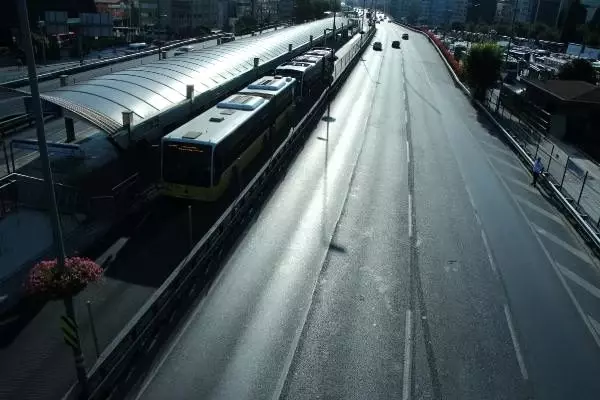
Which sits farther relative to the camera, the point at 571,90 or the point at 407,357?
the point at 571,90

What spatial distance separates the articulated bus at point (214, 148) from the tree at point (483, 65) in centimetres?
2563

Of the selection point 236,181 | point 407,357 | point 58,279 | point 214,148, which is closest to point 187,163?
point 214,148

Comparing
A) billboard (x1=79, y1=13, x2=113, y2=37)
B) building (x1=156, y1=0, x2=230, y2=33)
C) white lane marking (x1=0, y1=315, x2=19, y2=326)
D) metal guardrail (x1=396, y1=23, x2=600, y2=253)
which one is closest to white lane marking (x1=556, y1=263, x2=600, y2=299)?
metal guardrail (x1=396, y1=23, x2=600, y2=253)

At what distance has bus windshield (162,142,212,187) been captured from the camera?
19547 millimetres

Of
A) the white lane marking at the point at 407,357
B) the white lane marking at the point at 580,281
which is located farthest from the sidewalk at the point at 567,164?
the white lane marking at the point at 407,357

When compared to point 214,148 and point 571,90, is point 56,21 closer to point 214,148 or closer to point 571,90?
point 214,148

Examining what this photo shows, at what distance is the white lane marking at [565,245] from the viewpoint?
1841cm

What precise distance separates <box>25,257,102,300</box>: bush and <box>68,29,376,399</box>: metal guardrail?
165 centimetres

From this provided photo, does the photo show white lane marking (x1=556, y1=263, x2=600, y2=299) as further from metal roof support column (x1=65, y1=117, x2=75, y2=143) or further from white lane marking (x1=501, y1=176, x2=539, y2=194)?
metal roof support column (x1=65, y1=117, x2=75, y2=143)

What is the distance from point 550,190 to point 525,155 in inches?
225

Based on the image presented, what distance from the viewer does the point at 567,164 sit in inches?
1040

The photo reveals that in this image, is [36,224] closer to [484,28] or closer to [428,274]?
[428,274]

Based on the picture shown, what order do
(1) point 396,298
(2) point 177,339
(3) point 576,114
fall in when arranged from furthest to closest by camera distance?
(3) point 576,114 → (1) point 396,298 → (2) point 177,339

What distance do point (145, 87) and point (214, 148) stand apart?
992 cm
